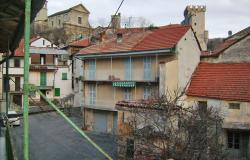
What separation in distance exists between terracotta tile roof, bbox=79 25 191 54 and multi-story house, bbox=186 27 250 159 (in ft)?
11.2

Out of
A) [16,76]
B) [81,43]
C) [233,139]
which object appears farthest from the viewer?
[81,43]

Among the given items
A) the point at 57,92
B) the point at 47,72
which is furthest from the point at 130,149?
the point at 57,92

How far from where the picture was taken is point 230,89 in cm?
2467

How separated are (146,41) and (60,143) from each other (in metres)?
11.0

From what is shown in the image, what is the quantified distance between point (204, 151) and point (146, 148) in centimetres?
283

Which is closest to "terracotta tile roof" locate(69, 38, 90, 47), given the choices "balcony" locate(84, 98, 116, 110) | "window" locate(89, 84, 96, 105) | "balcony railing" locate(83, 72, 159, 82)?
"balcony railing" locate(83, 72, 159, 82)

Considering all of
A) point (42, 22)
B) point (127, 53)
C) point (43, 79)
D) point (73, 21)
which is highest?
point (42, 22)

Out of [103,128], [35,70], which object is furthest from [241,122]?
[35,70]

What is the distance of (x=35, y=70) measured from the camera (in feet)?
151

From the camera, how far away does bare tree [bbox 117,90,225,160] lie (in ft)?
49.2

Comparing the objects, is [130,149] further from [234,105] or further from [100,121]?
[100,121]

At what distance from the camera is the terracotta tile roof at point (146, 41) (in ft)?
87.9

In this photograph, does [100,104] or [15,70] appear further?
[15,70]

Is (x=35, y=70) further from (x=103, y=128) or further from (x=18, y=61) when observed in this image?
(x=103, y=128)
